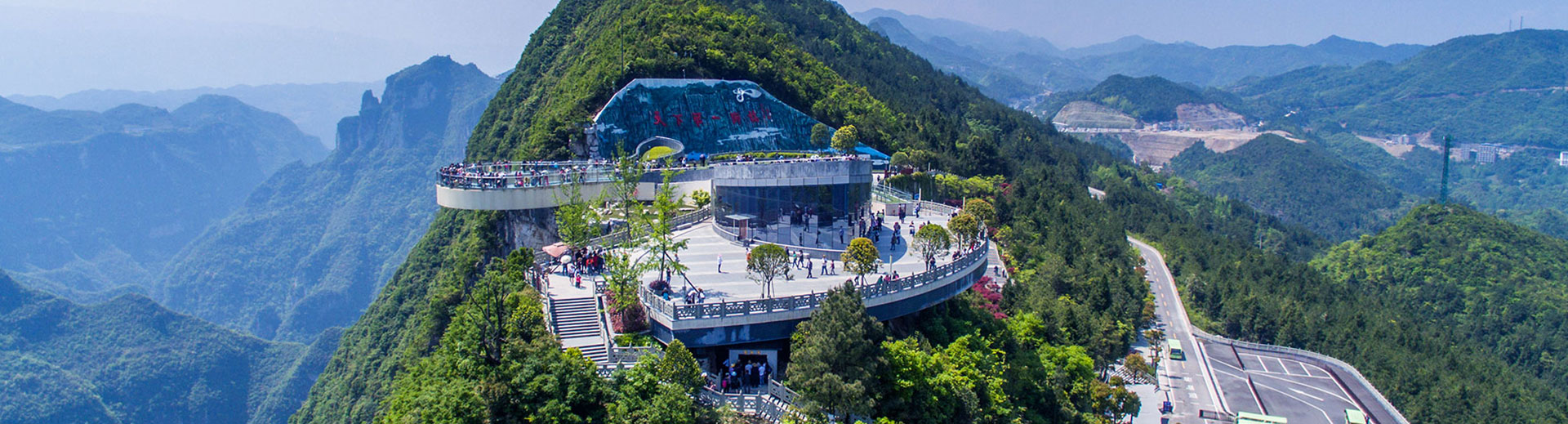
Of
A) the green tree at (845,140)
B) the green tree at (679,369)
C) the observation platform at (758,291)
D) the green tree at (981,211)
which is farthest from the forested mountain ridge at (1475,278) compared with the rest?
the green tree at (679,369)

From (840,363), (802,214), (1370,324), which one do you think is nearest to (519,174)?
(802,214)

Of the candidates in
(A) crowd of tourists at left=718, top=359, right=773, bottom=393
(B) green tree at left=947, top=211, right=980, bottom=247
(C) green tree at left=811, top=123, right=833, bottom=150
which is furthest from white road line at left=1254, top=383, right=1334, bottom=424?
(A) crowd of tourists at left=718, top=359, right=773, bottom=393

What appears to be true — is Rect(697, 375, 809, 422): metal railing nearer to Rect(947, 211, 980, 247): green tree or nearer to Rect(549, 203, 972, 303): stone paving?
Rect(549, 203, 972, 303): stone paving

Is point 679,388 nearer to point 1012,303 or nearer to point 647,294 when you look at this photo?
point 647,294

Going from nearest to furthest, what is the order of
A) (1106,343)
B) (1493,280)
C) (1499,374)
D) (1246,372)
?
1. (1106,343)
2. (1246,372)
3. (1499,374)
4. (1493,280)

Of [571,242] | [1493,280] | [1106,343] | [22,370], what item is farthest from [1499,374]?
[22,370]
